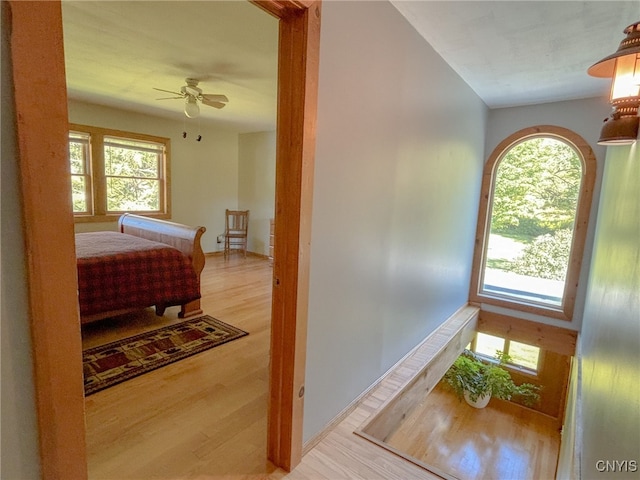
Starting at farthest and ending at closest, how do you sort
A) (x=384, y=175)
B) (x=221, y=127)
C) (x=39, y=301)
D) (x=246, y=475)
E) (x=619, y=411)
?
(x=221, y=127)
(x=384, y=175)
(x=246, y=475)
(x=619, y=411)
(x=39, y=301)

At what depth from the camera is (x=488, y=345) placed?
5223mm

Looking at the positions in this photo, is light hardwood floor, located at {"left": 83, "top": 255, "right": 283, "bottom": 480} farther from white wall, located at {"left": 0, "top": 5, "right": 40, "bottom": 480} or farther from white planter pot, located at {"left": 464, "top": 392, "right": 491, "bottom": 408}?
white planter pot, located at {"left": 464, "top": 392, "right": 491, "bottom": 408}

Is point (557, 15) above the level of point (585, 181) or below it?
above

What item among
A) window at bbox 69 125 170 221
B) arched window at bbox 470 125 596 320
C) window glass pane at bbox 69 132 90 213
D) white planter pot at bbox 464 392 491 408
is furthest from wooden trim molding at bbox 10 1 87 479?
white planter pot at bbox 464 392 491 408

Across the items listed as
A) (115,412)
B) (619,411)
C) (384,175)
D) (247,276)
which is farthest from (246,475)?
(247,276)

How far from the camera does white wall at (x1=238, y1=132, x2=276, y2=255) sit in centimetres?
616

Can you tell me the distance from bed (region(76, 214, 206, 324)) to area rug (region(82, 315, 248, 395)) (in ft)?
0.86

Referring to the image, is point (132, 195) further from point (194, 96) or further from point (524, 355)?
point (524, 355)

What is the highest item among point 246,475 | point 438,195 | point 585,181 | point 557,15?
point 557,15

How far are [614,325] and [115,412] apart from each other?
2634 millimetres

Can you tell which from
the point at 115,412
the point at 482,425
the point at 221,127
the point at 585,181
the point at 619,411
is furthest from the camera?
the point at 221,127

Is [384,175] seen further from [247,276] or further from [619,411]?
[247,276]

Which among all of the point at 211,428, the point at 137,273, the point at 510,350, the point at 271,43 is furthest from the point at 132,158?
the point at 510,350

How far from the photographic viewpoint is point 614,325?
1.49 meters
